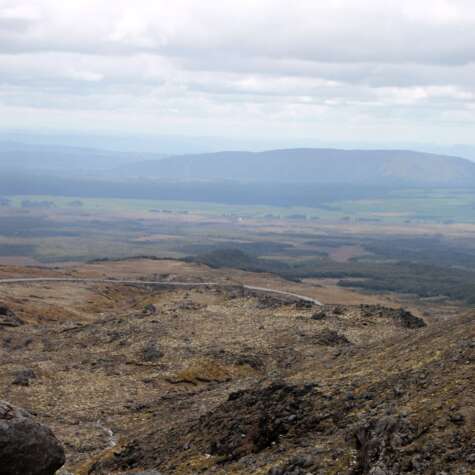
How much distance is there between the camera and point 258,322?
4503cm

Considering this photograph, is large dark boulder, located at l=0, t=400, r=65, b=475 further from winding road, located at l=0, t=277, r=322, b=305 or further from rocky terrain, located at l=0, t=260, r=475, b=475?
winding road, located at l=0, t=277, r=322, b=305

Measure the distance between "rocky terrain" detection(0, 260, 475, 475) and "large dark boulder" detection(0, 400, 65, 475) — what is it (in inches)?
4.2

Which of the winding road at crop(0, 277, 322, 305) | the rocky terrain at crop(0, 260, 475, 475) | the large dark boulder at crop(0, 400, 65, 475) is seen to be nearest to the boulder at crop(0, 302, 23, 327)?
the rocky terrain at crop(0, 260, 475, 475)

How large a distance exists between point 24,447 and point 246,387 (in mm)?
13242

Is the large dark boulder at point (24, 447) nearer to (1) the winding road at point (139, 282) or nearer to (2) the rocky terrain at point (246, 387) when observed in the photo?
(2) the rocky terrain at point (246, 387)

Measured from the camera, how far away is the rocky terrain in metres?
18.6

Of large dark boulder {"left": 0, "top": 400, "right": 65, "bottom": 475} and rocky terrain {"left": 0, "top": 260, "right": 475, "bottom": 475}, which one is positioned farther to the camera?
rocky terrain {"left": 0, "top": 260, "right": 475, "bottom": 475}

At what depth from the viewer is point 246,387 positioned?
29.9 meters

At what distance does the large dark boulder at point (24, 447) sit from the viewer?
1733cm

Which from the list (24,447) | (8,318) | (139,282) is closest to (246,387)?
(24,447)

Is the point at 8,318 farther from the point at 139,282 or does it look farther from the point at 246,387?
the point at 139,282

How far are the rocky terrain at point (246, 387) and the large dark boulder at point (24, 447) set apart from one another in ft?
0.35

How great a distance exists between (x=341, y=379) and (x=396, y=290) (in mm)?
112345

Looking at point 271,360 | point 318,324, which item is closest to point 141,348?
point 271,360
